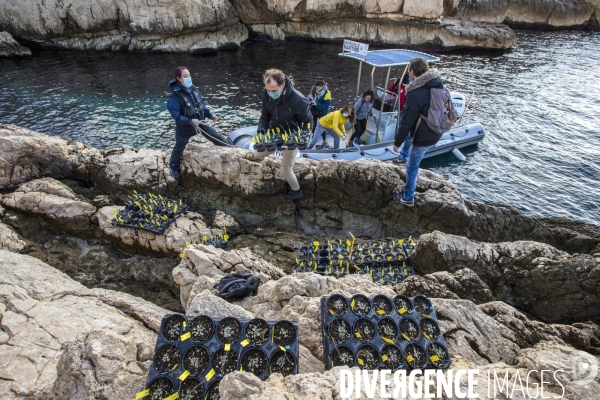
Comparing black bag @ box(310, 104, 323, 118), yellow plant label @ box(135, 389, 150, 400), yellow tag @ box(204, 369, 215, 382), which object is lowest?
yellow plant label @ box(135, 389, 150, 400)

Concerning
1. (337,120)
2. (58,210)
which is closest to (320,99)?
(337,120)

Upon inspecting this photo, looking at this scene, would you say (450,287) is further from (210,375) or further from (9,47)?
(9,47)

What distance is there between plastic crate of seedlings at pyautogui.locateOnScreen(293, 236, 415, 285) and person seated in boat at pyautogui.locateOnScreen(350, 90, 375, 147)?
212 inches

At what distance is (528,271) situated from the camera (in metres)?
6.10

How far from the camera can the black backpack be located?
557 centimetres

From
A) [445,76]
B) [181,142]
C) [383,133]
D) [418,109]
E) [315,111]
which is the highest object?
[418,109]

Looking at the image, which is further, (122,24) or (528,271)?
(122,24)

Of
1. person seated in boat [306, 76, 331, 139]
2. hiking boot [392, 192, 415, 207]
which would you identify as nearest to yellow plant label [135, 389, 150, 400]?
hiking boot [392, 192, 415, 207]

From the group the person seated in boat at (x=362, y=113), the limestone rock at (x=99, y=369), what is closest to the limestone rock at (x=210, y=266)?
the limestone rock at (x=99, y=369)

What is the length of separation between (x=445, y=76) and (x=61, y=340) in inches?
977

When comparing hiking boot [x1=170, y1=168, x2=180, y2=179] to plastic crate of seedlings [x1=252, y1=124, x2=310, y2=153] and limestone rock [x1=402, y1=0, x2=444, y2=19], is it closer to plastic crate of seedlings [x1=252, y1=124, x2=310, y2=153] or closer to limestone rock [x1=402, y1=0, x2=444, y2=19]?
plastic crate of seedlings [x1=252, y1=124, x2=310, y2=153]

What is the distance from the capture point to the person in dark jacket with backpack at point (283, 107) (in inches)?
268

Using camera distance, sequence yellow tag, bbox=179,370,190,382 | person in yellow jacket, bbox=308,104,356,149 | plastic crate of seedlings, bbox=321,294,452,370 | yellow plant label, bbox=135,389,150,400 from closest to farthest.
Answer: yellow plant label, bbox=135,389,150,400
yellow tag, bbox=179,370,190,382
plastic crate of seedlings, bbox=321,294,452,370
person in yellow jacket, bbox=308,104,356,149

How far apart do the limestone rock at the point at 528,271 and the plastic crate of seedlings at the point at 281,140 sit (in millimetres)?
3265
